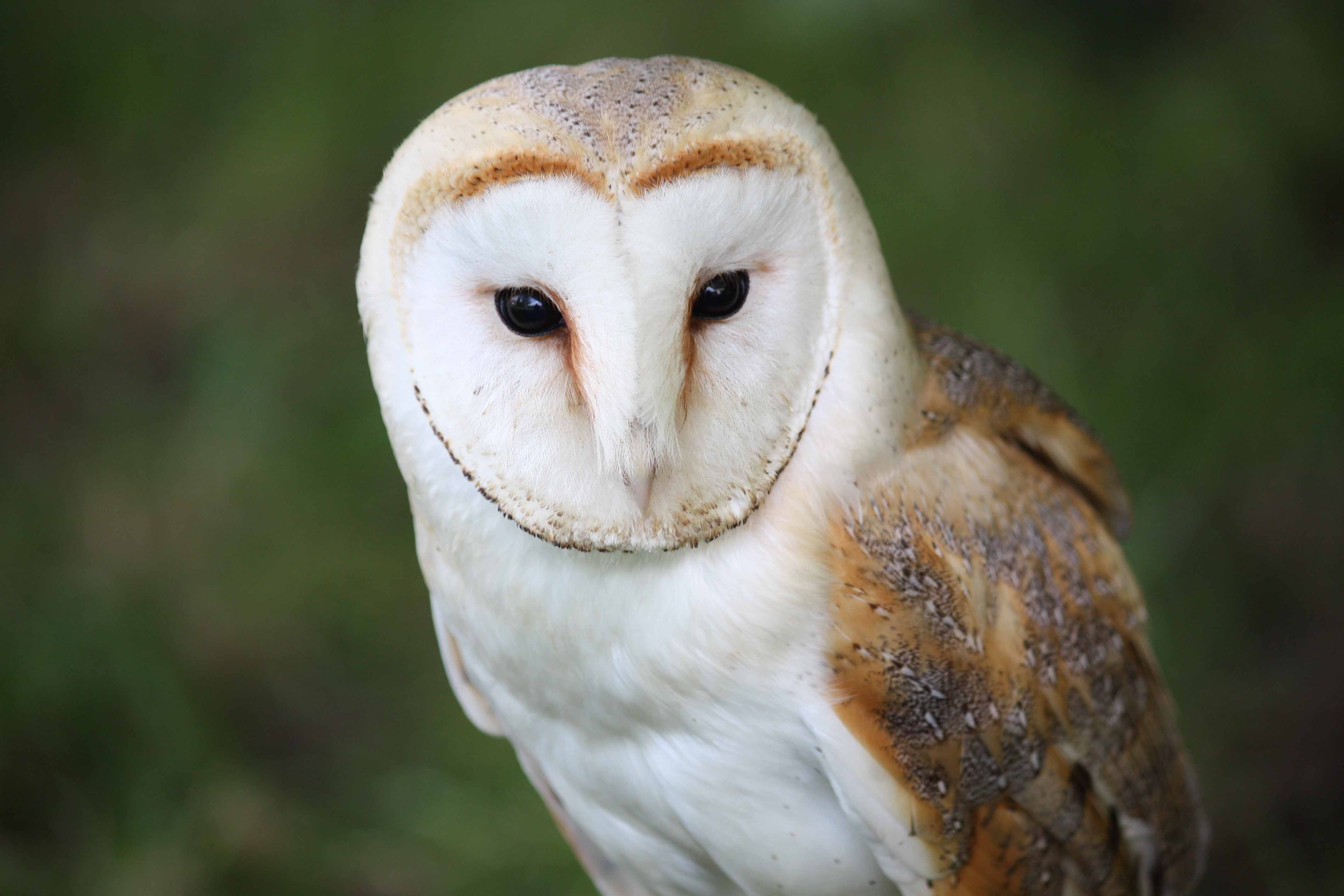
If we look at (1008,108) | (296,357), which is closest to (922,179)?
(1008,108)

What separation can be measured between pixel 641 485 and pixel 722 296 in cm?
14

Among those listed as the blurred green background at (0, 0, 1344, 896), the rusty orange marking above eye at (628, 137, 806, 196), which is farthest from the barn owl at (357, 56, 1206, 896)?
the blurred green background at (0, 0, 1344, 896)

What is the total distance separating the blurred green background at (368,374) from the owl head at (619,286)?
4.33 feet

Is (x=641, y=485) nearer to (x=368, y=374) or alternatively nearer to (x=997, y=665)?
(x=997, y=665)

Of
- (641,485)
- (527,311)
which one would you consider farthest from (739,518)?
(527,311)

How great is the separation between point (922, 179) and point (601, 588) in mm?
1637

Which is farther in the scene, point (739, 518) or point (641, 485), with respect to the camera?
point (739, 518)

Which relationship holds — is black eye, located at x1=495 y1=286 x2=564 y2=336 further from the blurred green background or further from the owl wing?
the blurred green background

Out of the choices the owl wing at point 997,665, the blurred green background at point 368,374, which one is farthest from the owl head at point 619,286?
the blurred green background at point 368,374

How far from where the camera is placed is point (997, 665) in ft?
3.59

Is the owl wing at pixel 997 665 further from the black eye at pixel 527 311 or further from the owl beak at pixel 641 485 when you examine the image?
the black eye at pixel 527 311

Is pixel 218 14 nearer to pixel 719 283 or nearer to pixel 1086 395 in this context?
pixel 1086 395

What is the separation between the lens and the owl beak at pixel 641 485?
0.83 meters

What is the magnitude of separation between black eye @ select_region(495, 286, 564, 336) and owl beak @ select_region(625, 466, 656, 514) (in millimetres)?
116
